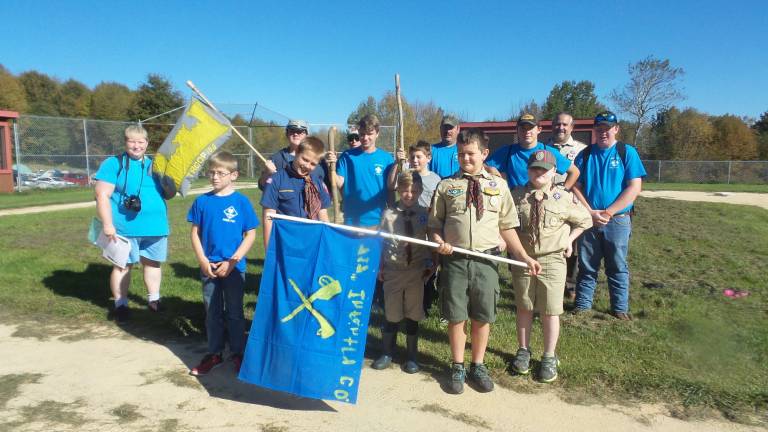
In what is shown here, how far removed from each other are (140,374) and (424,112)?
42.8 metres

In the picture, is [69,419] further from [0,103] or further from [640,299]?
[0,103]

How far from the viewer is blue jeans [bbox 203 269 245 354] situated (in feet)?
13.5

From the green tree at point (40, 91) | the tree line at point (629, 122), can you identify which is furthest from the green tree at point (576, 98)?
the green tree at point (40, 91)

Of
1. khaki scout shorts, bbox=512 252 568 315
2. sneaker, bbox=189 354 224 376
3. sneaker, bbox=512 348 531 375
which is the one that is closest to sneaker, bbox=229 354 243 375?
sneaker, bbox=189 354 224 376

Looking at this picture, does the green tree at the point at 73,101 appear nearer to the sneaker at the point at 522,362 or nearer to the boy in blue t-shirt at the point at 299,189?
the boy in blue t-shirt at the point at 299,189

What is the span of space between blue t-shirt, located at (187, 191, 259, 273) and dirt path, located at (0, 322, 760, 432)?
992mm

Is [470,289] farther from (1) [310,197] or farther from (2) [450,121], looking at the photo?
(2) [450,121]

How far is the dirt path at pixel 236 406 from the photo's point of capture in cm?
321

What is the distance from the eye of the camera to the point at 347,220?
186 inches

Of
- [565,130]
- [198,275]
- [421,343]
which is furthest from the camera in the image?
[198,275]

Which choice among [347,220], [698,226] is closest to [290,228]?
[347,220]

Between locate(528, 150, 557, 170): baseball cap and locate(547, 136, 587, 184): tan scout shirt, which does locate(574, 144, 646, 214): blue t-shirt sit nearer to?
locate(547, 136, 587, 184): tan scout shirt

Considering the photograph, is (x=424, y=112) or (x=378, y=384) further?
(x=424, y=112)

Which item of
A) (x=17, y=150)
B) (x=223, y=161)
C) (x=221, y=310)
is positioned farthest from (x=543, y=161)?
(x=17, y=150)
